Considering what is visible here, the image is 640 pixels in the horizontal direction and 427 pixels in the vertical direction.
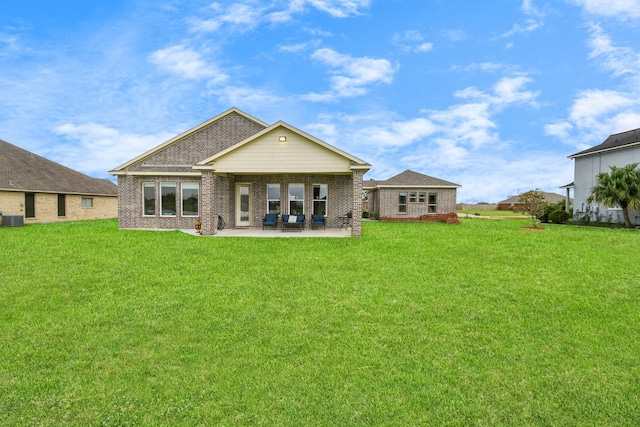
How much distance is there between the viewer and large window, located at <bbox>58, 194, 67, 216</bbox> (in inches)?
1072

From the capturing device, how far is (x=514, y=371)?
3.84m

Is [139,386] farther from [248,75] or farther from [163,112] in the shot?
[163,112]

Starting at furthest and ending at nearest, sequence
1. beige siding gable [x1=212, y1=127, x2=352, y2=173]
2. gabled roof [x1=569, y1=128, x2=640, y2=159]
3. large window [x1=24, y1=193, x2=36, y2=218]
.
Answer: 1. large window [x1=24, y1=193, x2=36, y2=218]
2. gabled roof [x1=569, y1=128, x2=640, y2=159]
3. beige siding gable [x1=212, y1=127, x2=352, y2=173]

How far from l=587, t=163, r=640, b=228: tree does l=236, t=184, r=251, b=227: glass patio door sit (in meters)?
22.4

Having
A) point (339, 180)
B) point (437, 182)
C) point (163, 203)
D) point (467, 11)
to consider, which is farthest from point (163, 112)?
point (437, 182)

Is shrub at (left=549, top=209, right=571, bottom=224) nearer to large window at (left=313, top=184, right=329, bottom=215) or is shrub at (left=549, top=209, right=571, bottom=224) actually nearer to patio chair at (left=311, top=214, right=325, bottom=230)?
large window at (left=313, top=184, right=329, bottom=215)

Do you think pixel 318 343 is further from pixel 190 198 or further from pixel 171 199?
pixel 171 199

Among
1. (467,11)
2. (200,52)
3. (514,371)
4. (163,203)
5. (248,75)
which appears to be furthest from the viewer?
(248,75)

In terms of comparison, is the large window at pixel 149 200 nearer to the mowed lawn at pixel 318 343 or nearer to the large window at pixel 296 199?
the large window at pixel 296 199

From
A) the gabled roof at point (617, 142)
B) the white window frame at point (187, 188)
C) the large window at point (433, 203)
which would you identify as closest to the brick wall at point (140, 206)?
the white window frame at point (187, 188)

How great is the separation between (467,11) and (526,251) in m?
13.9

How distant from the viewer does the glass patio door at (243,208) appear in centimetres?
1870

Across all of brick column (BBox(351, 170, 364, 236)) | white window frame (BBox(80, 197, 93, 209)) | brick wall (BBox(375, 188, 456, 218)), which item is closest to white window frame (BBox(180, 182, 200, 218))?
brick column (BBox(351, 170, 364, 236))

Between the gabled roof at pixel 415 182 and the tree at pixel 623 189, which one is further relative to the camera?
the gabled roof at pixel 415 182
